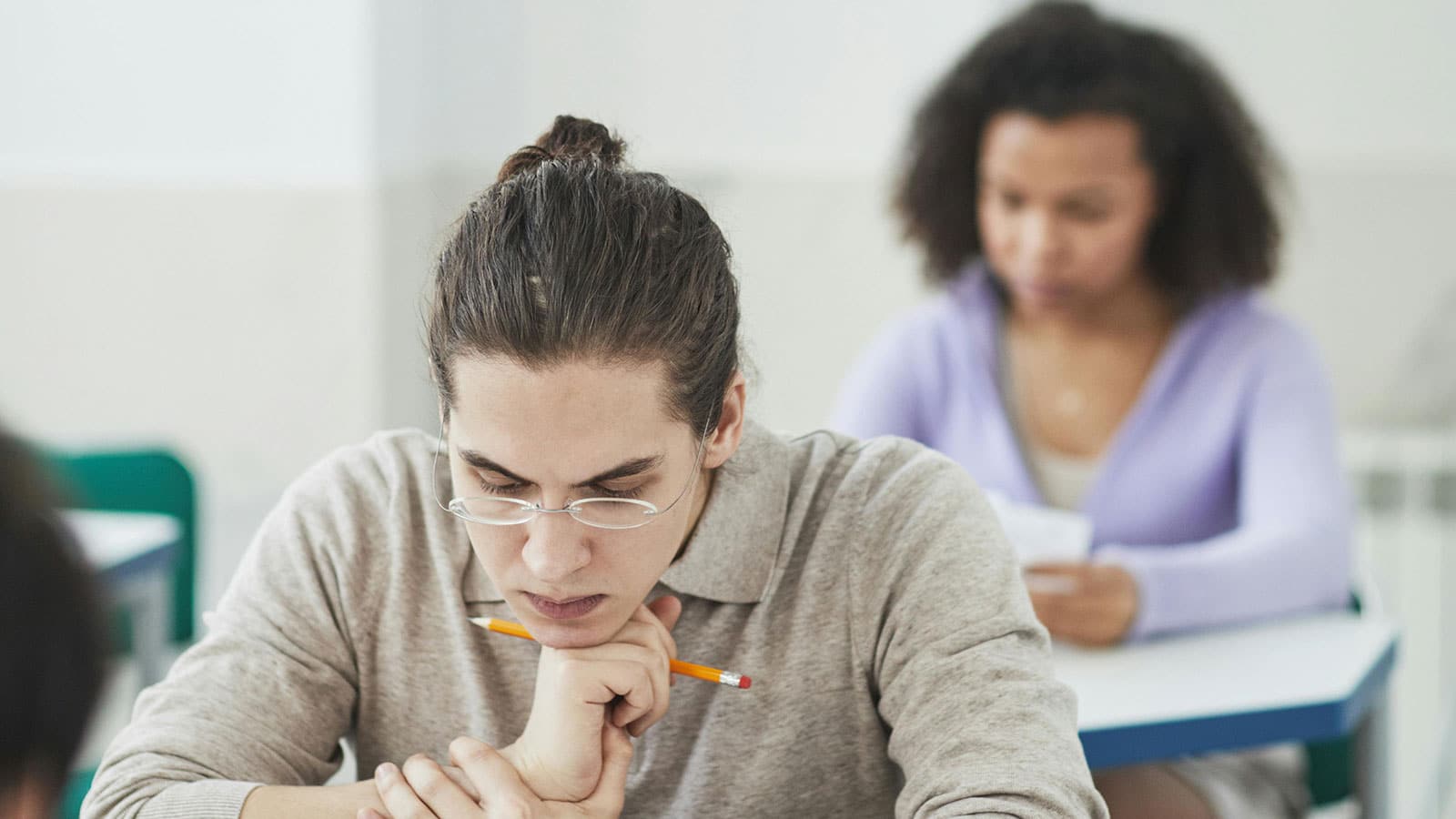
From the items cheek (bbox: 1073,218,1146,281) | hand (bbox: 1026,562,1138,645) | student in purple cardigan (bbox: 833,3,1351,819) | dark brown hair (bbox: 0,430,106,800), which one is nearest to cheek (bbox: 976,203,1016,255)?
student in purple cardigan (bbox: 833,3,1351,819)

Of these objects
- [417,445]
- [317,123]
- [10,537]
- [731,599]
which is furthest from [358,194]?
[10,537]

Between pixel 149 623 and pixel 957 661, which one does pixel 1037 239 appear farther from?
pixel 149 623

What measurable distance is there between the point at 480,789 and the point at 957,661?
0.39m

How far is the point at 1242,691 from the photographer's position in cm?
163

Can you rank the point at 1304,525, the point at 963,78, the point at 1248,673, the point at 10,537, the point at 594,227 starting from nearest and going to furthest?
the point at 10,537 < the point at 594,227 < the point at 1248,673 < the point at 1304,525 < the point at 963,78

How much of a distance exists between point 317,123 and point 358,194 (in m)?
0.18

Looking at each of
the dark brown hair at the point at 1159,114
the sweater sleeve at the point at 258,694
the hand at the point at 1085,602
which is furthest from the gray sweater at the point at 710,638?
the dark brown hair at the point at 1159,114

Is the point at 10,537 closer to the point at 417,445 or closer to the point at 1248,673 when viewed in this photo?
the point at 417,445

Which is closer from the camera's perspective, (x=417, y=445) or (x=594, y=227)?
(x=594, y=227)

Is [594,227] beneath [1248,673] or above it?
above

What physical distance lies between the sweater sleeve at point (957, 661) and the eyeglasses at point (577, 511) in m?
0.24

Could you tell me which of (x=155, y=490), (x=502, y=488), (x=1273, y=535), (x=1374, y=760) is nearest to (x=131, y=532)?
(x=155, y=490)

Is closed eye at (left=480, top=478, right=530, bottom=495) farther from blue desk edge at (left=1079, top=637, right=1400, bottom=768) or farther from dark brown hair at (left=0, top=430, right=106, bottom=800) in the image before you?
blue desk edge at (left=1079, top=637, right=1400, bottom=768)

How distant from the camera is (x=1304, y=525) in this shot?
2.02 m
